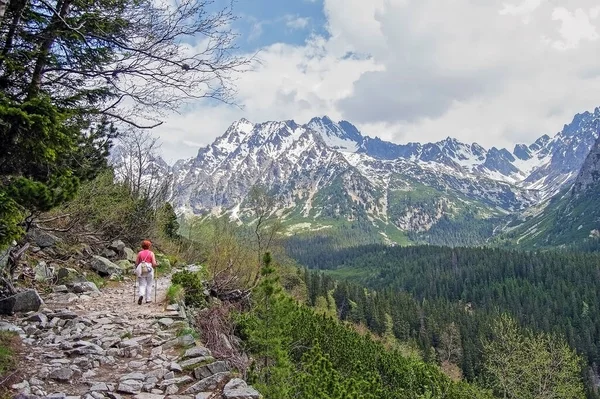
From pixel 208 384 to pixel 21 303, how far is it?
23.3 feet

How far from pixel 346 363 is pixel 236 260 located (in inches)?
522

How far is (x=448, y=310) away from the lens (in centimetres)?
13500

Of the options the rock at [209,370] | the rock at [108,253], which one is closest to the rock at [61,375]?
the rock at [209,370]

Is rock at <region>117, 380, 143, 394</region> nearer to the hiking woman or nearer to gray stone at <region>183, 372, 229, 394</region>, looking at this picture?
gray stone at <region>183, 372, 229, 394</region>

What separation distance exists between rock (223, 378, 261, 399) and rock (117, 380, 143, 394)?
1513 millimetres

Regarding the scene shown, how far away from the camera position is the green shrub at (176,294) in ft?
49.8

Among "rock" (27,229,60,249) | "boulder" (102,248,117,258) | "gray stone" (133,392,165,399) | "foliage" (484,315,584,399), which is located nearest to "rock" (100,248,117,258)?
"boulder" (102,248,117,258)

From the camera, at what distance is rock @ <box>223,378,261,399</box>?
25.7 ft

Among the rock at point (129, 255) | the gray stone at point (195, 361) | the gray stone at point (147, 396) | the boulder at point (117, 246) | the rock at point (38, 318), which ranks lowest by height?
the gray stone at point (147, 396)

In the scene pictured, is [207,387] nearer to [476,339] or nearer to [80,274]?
[80,274]

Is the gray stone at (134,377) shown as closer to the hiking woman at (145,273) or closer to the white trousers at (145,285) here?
the hiking woman at (145,273)

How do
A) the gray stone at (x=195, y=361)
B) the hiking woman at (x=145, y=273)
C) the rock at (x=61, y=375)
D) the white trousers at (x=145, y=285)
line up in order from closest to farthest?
the rock at (x=61, y=375)
the gray stone at (x=195, y=361)
the hiking woman at (x=145, y=273)
the white trousers at (x=145, y=285)

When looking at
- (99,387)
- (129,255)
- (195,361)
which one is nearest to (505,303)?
(129,255)

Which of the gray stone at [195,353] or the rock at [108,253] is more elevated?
the rock at [108,253]
